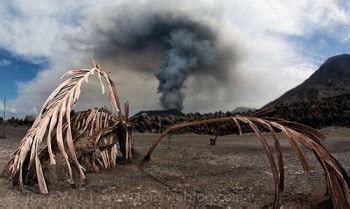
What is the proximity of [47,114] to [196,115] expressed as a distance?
13025mm

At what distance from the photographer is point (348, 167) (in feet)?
31.0

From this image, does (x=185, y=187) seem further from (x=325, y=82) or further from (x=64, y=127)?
(x=325, y=82)

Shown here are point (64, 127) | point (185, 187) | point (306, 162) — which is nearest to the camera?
point (306, 162)

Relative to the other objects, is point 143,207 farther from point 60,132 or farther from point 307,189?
A: point 307,189

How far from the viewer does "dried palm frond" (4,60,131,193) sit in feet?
24.9

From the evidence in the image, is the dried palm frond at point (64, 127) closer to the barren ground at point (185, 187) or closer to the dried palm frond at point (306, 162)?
the barren ground at point (185, 187)

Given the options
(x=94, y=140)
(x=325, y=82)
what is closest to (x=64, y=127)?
(x=94, y=140)

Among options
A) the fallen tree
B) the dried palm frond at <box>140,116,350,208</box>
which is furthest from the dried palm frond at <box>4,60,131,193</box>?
the dried palm frond at <box>140,116,350,208</box>

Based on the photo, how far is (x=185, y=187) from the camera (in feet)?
25.2

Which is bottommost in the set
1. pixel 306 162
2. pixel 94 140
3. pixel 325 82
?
pixel 306 162

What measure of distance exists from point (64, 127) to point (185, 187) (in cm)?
218

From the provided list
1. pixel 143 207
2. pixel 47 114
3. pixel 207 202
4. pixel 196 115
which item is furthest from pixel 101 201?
pixel 196 115

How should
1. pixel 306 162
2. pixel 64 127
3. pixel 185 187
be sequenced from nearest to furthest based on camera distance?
pixel 306 162, pixel 185 187, pixel 64 127

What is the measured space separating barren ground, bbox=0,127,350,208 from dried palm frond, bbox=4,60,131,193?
272 millimetres
